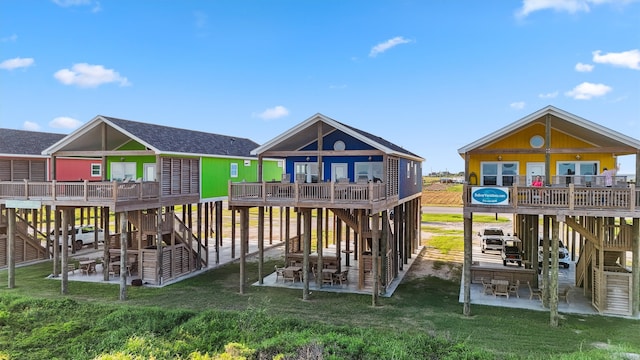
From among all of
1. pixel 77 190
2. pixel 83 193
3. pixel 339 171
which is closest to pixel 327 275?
pixel 339 171

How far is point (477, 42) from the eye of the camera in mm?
34094

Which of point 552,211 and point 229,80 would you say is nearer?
point 552,211

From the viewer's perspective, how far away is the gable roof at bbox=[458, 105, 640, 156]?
15.7 meters

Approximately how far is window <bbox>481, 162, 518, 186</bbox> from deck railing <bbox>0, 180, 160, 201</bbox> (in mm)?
15950

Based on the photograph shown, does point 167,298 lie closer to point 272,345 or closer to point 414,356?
point 272,345

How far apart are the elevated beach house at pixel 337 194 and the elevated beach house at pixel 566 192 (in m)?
3.82

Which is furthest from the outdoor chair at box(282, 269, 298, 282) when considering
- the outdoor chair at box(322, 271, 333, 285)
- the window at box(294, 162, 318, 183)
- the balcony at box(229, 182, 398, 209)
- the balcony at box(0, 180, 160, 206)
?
the balcony at box(0, 180, 160, 206)

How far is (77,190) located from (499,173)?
19017 mm

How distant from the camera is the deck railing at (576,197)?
15.0 meters

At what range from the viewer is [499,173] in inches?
755

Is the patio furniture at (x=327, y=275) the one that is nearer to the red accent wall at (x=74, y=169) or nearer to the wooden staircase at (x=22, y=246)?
the red accent wall at (x=74, y=169)

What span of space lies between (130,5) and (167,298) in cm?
1892

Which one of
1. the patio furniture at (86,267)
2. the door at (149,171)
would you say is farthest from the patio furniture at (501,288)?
the patio furniture at (86,267)

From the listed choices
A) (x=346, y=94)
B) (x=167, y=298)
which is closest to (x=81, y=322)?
(x=167, y=298)
